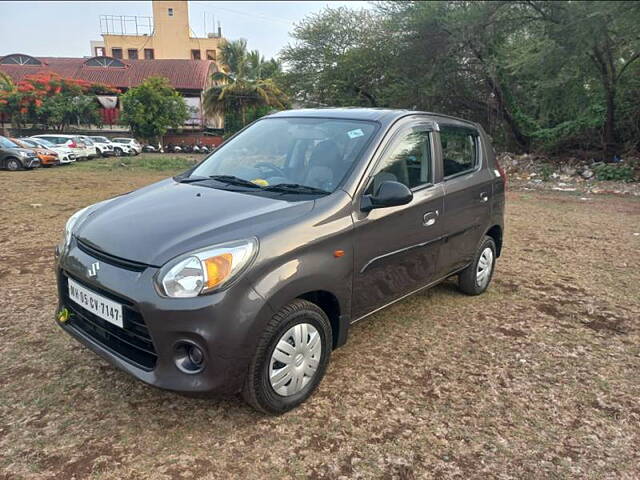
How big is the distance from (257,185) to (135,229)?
877 millimetres

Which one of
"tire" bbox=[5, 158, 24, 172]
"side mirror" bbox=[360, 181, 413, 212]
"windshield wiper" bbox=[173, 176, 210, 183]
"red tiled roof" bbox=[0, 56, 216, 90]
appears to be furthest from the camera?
"red tiled roof" bbox=[0, 56, 216, 90]

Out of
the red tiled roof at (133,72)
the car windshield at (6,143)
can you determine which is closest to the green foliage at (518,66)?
the car windshield at (6,143)

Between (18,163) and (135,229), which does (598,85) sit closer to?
(135,229)

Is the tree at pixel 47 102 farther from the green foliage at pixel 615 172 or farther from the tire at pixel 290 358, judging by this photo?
the tire at pixel 290 358

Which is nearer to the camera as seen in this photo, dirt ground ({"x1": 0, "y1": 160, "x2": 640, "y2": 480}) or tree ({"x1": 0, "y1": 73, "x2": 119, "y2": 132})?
dirt ground ({"x1": 0, "y1": 160, "x2": 640, "y2": 480})

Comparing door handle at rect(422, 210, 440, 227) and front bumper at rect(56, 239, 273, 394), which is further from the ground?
door handle at rect(422, 210, 440, 227)

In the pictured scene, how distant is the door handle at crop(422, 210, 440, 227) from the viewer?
3.57 meters

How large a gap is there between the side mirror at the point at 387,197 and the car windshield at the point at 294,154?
0.73 ft

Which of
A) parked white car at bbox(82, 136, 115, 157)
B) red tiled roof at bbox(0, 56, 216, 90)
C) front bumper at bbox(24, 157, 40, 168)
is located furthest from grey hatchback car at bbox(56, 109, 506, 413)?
red tiled roof at bbox(0, 56, 216, 90)

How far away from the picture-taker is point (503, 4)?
16594 mm

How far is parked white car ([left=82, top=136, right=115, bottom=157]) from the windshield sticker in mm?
27403

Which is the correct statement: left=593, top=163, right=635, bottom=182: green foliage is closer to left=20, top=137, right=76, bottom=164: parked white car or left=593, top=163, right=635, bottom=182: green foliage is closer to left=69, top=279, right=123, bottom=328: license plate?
left=69, top=279, right=123, bottom=328: license plate

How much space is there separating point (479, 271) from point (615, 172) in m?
12.7

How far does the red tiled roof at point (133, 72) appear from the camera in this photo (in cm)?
4100
